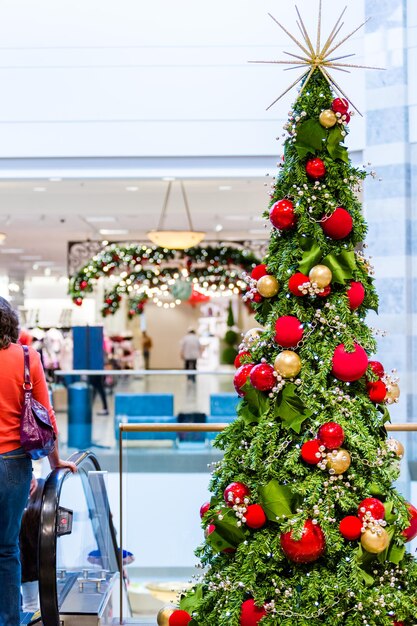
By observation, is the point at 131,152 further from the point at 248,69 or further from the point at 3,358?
the point at 3,358

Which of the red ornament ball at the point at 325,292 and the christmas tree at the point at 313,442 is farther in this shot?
the red ornament ball at the point at 325,292

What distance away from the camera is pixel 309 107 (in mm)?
3207

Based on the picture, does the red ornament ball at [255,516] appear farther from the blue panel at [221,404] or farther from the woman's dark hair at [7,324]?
the blue panel at [221,404]

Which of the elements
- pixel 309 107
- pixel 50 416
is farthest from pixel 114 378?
pixel 309 107

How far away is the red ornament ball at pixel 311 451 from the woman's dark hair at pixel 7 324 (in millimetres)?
1409

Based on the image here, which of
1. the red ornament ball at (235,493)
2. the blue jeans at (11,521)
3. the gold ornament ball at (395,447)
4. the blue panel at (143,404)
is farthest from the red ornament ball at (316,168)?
the blue panel at (143,404)

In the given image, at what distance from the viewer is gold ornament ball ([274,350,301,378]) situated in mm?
3051

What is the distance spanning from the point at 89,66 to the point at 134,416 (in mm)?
4206

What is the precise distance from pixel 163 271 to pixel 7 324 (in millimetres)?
11511

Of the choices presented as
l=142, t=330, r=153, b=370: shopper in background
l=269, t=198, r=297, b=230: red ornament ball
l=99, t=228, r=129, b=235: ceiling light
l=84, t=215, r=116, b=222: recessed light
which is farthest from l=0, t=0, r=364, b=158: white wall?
l=142, t=330, r=153, b=370: shopper in background

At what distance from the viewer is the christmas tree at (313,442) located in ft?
9.82

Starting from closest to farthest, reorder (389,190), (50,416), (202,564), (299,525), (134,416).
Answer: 1. (299,525)
2. (202,564)
3. (50,416)
4. (389,190)
5. (134,416)

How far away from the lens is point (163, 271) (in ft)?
49.8

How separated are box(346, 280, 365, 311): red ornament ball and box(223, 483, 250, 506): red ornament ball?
760 mm
